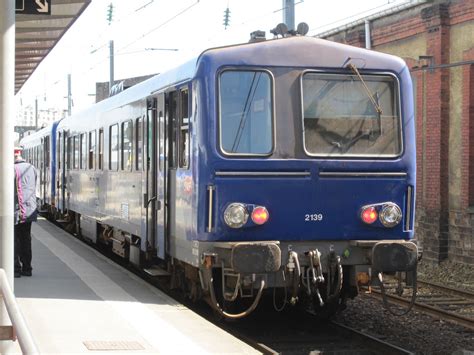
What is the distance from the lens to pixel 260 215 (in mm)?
7871

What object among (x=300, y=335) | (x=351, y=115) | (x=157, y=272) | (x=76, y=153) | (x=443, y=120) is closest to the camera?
→ (x=351, y=115)

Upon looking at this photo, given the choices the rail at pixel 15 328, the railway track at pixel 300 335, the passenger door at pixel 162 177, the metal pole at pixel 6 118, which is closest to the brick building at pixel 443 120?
the railway track at pixel 300 335

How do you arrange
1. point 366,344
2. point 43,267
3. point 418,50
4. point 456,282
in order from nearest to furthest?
point 366,344 → point 43,267 → point 456,282 → point 418,50

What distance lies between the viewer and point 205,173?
781 cm

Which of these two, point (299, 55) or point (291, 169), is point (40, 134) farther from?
point (291, 169)

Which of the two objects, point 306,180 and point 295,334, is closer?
point 306,180

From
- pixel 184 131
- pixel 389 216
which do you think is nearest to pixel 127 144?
pixel 184 131

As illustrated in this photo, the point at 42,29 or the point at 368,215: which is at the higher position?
the point at 42,29

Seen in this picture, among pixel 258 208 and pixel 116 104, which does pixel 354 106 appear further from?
pixel 116 104

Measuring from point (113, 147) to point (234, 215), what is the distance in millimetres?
5223

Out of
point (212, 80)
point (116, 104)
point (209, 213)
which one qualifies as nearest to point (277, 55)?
point (212, 80)

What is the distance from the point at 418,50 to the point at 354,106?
388 inches

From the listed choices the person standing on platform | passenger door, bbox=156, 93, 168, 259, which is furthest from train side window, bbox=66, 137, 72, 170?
passenger door, bbox=156, 93, 168, 259

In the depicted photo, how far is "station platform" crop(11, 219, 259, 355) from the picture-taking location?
646cm
